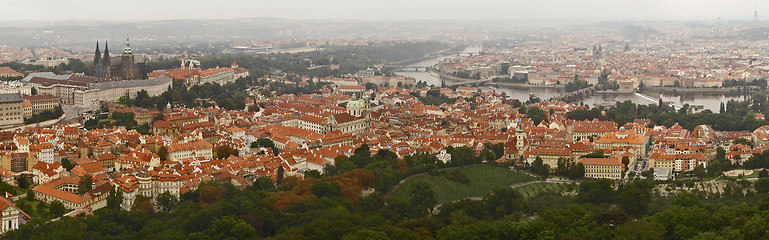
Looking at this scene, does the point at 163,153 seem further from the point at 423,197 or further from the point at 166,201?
the point at 423,197

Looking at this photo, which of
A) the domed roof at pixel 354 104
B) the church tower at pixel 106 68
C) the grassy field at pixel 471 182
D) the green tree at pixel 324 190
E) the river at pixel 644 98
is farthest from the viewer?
the river at pixel 644 98

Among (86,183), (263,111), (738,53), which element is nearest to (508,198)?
(86,183)

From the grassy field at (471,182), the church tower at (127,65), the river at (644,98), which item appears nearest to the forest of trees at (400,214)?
the grassy field at (471,182)

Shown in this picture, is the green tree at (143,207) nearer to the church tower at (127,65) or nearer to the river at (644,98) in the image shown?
the church tower at (127,65)

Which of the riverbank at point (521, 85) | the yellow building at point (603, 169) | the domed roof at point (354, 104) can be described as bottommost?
the riverbank at point (521, 85)

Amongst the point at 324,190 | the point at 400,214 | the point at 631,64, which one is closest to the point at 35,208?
the point at 324,190

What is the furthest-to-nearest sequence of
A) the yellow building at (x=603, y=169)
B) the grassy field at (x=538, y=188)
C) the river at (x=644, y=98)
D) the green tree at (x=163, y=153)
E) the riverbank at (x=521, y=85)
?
the riverbank at (x=521, y=85), the river at (x=644, y=98), the yellow building at (x=603, y=169), the green tree at (x=163, y=153), the grassy field at (x=538, y=188)

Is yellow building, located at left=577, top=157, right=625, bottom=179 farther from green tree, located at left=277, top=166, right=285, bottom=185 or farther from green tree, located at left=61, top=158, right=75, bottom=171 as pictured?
green tree, located at left=61, top=158, right=75, bottom=171

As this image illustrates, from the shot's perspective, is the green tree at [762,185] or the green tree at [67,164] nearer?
the green tree at [762,185]
